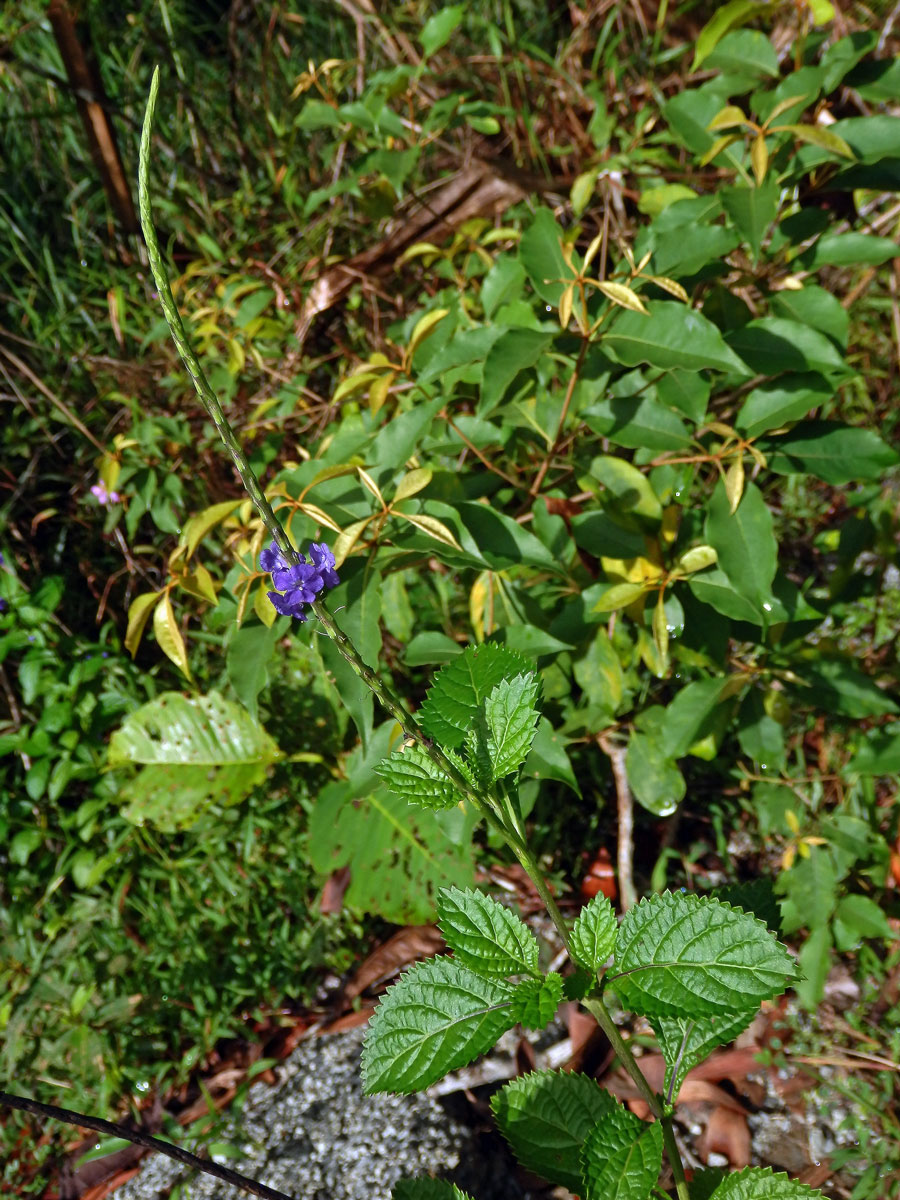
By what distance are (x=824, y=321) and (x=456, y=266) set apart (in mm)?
1185

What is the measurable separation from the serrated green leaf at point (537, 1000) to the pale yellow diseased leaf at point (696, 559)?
34.0 inches

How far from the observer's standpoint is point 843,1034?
185cm

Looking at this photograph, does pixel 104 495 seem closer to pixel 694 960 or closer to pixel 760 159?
pixel 760 159

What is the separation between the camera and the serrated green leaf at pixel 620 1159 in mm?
804

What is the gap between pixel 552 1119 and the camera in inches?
39.4

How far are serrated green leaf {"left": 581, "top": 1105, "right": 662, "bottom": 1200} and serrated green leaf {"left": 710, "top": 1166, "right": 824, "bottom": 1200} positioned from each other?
10 centimetres

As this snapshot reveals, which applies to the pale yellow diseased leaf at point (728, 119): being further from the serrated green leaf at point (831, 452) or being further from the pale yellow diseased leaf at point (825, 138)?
the serrated green leaf at point (831, 452)

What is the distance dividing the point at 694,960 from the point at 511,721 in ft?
0.88

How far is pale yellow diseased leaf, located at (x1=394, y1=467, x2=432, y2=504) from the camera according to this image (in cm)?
133

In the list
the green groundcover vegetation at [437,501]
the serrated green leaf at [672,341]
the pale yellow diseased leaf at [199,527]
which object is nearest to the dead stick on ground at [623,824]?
the green groundcover vegetation at [437,501]

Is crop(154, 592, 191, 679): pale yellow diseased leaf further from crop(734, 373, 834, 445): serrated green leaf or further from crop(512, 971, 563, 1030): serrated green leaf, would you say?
crop(734, 373, 834, 445): serrated green leaf

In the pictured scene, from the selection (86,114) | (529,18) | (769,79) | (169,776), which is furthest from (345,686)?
(529,18)

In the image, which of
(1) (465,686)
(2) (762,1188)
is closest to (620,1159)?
(2) (762,1188)

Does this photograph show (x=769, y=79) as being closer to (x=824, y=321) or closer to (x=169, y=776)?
(x=824, y=321)
